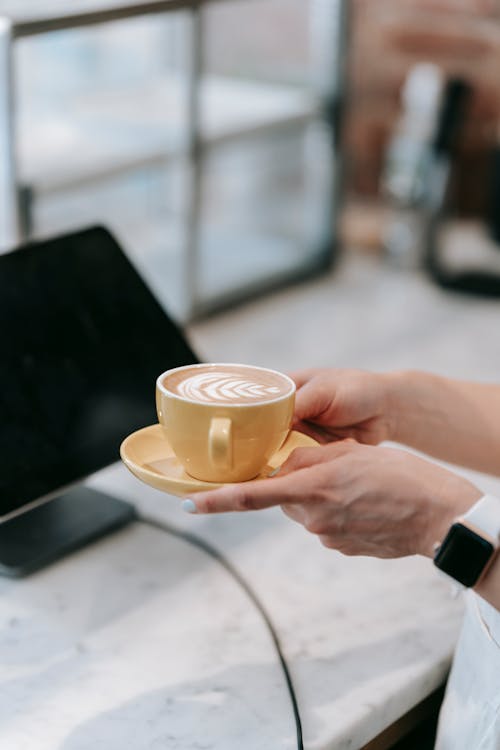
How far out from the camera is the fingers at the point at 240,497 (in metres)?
0.71

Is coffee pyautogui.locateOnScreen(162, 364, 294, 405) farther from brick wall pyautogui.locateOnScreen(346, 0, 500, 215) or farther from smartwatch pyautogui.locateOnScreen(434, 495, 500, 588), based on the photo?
brick wall pyautogui.locateOnScreen(346, 0, 500, 215)

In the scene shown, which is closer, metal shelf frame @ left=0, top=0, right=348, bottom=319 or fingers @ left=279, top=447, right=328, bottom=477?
fingers @ left=279, top=447, right=328, bottom=477

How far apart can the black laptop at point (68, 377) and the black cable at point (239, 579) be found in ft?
0.12

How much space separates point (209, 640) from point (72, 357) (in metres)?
0.29

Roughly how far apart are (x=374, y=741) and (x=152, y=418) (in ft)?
1.20

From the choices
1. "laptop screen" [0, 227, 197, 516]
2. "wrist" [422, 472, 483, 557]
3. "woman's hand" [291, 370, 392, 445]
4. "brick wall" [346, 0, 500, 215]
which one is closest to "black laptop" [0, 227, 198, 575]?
"laptop screen" [0, 227, 197, 516]

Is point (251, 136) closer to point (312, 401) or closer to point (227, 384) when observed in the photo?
point (312, 401)

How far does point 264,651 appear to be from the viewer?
34.4 inches

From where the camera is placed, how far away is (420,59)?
6.88 ft

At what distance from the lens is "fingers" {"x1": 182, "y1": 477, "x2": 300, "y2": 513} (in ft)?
2.33

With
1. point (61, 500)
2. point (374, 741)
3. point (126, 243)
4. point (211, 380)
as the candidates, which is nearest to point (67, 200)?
point (126, 243)

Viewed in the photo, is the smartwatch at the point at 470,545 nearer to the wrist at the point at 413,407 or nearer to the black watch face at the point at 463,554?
the black watch face at the point at 463,554

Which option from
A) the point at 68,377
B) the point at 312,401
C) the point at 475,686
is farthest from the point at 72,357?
the point at 475,686

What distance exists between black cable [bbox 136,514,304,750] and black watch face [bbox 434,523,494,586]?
0.16 m
